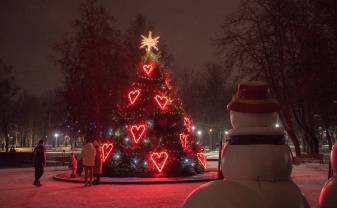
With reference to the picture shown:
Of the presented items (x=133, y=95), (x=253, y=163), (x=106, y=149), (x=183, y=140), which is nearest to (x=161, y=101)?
(x=133, y=95)

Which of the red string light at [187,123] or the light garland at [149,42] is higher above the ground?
the light garland at [149,42]

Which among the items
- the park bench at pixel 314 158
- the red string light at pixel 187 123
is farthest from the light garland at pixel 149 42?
the park bench at pixel 314 158

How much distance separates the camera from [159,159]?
22234 mm

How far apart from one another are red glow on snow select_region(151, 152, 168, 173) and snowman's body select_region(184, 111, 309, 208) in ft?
58.7

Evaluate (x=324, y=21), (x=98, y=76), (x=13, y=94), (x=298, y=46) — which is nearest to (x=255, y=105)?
(x=324, y=21)

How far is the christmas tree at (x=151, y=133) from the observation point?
22.4 meters

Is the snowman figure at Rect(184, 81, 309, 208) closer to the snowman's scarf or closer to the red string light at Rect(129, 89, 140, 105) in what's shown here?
the snowman's scarf

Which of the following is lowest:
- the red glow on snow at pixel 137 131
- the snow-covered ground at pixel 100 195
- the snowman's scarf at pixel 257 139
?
the snow-covered ground at pixel 100 195

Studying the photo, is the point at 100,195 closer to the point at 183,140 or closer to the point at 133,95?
the point at 183,140

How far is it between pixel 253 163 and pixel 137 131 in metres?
18.6

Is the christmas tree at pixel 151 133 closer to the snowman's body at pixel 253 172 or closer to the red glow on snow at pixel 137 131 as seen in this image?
the red glow on snow at pixel 137 131

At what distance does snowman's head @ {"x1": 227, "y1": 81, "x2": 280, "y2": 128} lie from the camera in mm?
4383

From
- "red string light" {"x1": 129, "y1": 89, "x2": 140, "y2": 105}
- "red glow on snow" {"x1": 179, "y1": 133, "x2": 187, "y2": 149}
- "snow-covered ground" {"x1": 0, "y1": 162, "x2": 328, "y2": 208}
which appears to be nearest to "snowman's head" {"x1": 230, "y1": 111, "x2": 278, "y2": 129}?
"snow-covered ground" {"x1": 0, "y1": 162, "x2": 328, "y2": 208}

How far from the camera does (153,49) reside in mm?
24266
